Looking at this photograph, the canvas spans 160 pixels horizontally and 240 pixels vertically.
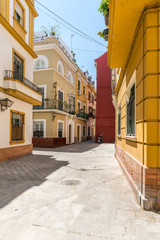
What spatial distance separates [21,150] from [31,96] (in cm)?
337

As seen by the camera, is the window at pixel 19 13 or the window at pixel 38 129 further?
the window at pixel 38 129

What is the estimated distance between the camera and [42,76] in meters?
18.0

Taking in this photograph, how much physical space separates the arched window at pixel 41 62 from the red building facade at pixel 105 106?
352 inches

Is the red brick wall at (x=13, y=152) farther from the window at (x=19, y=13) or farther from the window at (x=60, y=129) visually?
the window at (x=19, y=13)

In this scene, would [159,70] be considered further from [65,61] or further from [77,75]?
[77,75]

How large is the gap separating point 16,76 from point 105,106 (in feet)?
51.4

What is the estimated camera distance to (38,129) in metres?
17.8

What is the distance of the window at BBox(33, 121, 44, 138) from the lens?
17578mm

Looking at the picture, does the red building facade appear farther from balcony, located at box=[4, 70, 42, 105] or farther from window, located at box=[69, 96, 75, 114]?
balcony, located at box=[4, 70, 42, 105]

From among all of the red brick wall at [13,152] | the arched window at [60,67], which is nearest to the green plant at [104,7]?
the red brick wall at [13,152]

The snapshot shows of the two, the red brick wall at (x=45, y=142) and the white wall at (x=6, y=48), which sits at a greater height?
the white wall at (x=6, y=48)

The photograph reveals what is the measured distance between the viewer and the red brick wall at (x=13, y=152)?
9.03 meters

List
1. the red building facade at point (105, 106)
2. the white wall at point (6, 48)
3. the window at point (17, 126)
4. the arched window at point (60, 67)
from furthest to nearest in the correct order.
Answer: the red building facade at point (105, 106) → the arched window at point (60, 67) → the window at point (17, 126) → the white wall at point (6, 48)

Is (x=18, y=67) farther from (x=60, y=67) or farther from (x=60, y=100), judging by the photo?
(x=60, y=67)
